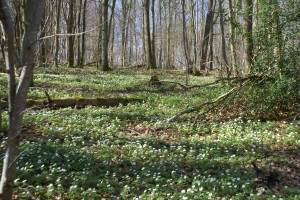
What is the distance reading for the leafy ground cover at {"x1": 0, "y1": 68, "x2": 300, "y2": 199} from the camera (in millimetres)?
5172

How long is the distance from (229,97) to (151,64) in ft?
60.9

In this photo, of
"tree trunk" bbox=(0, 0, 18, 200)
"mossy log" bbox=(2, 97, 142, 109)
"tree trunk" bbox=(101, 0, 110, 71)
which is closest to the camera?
"tree trunk" bbox=(0, 0, 18, 200)

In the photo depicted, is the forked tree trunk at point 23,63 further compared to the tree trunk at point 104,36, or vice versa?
the tree trunk at point 104,36

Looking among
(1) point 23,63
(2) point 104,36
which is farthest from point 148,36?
(1) point 23,63

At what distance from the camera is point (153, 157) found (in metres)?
6.69

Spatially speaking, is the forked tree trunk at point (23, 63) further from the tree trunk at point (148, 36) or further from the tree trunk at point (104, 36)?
the tree trunk at point (148, 36)

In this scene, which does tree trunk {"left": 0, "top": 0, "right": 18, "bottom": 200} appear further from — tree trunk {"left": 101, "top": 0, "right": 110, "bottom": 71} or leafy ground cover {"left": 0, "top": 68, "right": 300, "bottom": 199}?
tree trunk {"left": 101, "top": 0, "right": 110, "bottom": 71}

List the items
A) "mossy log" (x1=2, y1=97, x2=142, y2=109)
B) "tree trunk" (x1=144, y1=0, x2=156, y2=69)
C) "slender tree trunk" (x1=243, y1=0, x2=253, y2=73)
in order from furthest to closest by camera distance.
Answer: "tree trunk" (x1=144, y1=0, x2=156, y2=69) < "mossy log" (x1=2, y1=97, x2=142, y2=109) < "slender tree trunk" (x1=243, y1=0, x2=253, y2=73)

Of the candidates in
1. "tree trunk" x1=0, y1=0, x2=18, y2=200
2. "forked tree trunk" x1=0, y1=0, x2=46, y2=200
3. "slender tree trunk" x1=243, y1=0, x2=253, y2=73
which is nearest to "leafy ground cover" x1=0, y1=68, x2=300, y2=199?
"tree trunk" x1=0, y1=0, x2=18, y2=200

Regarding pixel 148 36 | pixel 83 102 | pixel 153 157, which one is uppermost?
pixel 148 36

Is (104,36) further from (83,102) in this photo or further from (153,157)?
(153,157)

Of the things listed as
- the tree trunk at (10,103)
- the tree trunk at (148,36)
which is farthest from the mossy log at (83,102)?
the tree trunk at (148,36)

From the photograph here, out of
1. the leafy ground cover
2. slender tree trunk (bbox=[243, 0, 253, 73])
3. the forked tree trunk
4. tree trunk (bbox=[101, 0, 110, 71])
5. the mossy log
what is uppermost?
tree trunk (bbox=[101, 0, 110, 71])

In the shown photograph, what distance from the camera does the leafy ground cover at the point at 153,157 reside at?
17.0 feet
